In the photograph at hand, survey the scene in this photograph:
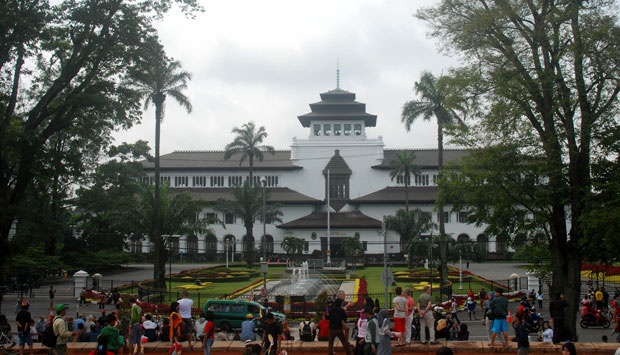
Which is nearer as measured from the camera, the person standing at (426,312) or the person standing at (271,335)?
the person standing at (271,335)

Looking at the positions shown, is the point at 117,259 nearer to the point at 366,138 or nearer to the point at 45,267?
the point at 45,267

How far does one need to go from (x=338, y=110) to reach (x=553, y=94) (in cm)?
5739

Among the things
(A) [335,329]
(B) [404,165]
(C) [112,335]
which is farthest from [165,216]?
(C) [112,335]

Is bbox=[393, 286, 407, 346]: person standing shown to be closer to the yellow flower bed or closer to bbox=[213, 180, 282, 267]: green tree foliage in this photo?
the yellow flower bed

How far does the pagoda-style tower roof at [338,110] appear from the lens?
243 ft

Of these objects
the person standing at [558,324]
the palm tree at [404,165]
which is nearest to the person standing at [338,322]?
the person standing at [558,324]

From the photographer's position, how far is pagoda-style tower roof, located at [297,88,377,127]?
243ft

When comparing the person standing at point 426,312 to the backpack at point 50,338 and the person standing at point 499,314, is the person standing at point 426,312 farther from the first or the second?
the backpack at point 50,338

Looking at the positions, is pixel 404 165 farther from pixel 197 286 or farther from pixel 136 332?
pixel 136 332

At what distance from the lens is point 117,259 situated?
5247cm

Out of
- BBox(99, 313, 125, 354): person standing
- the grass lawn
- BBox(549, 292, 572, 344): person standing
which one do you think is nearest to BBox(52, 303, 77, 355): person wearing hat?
BBox(99, 313, 125, 354): person standing

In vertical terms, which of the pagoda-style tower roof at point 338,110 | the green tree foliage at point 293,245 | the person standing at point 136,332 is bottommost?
the person standing at point 136,332

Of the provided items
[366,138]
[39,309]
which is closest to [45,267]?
[39,309]

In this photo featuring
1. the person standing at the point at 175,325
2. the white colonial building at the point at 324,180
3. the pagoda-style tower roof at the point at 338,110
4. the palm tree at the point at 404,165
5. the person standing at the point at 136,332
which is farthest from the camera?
the pagoda-style tower roof at the point at 338,110
